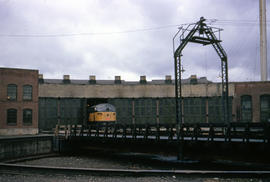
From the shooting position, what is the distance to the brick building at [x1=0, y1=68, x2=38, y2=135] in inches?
1203

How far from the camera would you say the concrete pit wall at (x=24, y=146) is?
19.5m

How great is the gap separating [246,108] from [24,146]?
2577 cm

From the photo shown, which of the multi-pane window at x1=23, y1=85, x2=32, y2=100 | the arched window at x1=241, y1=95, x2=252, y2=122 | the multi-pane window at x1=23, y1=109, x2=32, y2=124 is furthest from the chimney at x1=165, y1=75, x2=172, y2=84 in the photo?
the multi-pane window at x1=23, y1=109, x2=32, y2=124

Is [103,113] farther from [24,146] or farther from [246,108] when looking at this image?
[246,108]

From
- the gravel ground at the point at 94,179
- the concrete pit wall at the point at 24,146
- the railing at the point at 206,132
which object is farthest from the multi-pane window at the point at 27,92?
the gravel ground at the point at 94,179

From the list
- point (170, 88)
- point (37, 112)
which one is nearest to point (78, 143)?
point (37, 112)

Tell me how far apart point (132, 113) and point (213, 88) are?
1106 cm

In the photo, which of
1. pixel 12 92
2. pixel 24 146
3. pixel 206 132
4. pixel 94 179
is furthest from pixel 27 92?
pixel 94 179

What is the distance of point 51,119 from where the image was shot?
117 ft

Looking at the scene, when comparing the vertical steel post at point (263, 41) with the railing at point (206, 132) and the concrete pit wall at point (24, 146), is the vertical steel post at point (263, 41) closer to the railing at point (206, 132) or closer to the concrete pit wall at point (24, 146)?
the railing at point (206, 132)

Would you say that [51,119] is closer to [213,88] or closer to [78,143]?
[78,143]

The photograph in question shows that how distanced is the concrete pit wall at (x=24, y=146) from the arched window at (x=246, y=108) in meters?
23.1

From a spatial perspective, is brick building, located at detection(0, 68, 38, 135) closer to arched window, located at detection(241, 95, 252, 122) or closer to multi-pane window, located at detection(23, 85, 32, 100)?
multi-pane window, located at detection(23, 85, 32, 100)

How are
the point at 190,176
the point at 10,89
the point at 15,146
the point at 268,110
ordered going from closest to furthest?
the point at 190,176 → the point at 15,146 → the point at 10,89 → the point at 268,110
